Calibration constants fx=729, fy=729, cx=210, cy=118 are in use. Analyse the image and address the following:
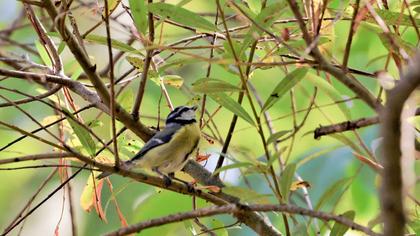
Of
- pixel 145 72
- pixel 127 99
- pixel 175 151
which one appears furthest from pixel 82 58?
pixel 175 151

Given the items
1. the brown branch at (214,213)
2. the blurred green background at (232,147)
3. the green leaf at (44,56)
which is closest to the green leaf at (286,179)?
the blurred green background at (232,147)

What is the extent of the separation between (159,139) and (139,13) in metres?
0.31

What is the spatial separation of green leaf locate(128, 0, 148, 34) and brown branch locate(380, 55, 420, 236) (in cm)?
55

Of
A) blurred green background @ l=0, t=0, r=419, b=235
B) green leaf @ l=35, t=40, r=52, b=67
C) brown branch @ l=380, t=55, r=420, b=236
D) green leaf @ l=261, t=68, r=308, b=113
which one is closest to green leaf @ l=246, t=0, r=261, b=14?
blurred green background @ l=0, t=0, r=419, b=235

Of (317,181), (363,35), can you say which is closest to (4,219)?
(317,181)

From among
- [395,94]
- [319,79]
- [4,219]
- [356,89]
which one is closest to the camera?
[395,94]

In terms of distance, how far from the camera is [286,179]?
0.83m

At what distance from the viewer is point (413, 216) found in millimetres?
1009

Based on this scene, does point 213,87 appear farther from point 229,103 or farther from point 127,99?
point 127,99

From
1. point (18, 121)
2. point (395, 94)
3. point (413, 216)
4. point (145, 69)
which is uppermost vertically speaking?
point (18, 121)

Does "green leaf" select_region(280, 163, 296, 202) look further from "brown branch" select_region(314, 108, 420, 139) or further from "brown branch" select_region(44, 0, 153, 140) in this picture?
"brown branch" select_region(44, 0, 153, 140)

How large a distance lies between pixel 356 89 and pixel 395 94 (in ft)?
0.61

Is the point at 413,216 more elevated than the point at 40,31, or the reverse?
the point at 40,31

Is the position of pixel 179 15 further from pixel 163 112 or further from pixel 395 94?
pixel 163 112
